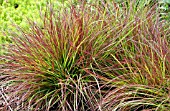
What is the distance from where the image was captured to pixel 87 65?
2811 mm

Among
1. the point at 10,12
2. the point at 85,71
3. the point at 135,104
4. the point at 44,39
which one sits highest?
the point at 10,12

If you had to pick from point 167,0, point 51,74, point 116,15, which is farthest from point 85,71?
point 167,0

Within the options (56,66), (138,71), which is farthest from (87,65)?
(138,71)

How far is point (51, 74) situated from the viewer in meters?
2.76

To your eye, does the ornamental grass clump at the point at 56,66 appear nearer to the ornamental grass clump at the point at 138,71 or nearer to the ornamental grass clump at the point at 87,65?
the ornamental grass clump at the point at 87,65

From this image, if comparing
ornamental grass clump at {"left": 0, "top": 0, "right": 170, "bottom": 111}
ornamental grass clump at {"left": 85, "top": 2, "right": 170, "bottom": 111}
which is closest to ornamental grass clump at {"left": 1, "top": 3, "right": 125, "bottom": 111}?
ornamental grass clump at {"left": 0, "top": 0, "right": 170, "bottom": 111}

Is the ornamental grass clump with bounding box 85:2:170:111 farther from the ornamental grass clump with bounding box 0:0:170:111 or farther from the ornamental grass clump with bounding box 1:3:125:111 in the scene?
the ornamental grass clump with bounding box 1:3:125:111

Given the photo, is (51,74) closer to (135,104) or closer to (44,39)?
(44,39)

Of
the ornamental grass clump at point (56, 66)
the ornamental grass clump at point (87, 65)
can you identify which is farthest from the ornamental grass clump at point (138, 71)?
the ornamental grass clump at point (56, 66)

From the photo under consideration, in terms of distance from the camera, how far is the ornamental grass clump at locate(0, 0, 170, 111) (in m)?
2.54

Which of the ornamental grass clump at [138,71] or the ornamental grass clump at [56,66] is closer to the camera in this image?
the ornamental grass clump at [138,71]

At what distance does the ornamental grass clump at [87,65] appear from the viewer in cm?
254

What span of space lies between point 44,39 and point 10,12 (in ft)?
3.91

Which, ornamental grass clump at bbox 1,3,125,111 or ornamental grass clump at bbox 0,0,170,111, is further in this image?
ornamental grass clump at bbox 1,3,125,111
